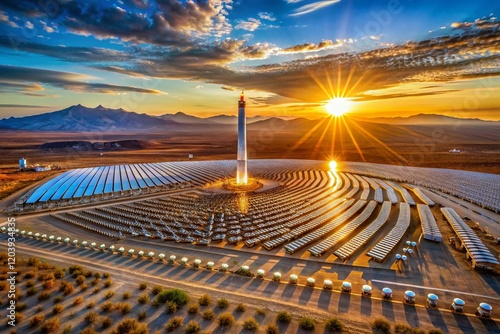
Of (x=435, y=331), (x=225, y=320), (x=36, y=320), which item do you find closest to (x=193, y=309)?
(x=225, y=320)

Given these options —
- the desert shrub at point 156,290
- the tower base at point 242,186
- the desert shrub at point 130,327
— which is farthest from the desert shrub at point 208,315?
the tower base at point 242,186

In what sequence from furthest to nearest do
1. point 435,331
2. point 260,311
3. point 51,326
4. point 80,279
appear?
1. point 80,279
2. point 260,311
3. point 51,326
4. point 435,331

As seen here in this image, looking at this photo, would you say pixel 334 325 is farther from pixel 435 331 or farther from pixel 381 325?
pixel 435 331

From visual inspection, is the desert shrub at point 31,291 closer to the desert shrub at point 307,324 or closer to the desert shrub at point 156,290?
the desert shrub at point 156,290

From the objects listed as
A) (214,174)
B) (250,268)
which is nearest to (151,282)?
(250,268)

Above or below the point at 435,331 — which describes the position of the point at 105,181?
above

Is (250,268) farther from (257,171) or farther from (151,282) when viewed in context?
(257,171)

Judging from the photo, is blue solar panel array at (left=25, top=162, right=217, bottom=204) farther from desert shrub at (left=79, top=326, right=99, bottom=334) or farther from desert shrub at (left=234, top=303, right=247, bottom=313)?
desert shrub at (left=234, top=303, right=247, bottom=313)

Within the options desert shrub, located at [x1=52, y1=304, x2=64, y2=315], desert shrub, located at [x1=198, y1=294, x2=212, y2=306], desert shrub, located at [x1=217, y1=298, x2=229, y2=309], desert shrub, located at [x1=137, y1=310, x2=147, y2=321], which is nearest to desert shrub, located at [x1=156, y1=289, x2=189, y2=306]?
desert shrub, located at [x1=198, y1=294, x2=212, y2=306]
